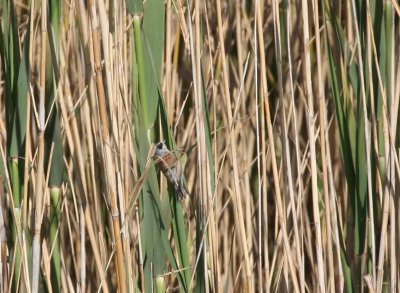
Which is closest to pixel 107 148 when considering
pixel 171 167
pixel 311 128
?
pixel 171 167

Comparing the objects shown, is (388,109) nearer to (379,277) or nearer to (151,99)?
(379,277)

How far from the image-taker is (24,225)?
106cm

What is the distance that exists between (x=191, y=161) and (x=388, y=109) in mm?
440

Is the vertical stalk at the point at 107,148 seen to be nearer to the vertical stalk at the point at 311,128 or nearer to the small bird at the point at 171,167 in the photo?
the small bird at the point at 171,167

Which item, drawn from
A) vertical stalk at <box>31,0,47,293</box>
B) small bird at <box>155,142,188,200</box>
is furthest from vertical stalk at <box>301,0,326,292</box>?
vertical stalk at <box>31,0,47,293</box>

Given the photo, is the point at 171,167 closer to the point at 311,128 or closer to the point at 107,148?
the point at 107,148

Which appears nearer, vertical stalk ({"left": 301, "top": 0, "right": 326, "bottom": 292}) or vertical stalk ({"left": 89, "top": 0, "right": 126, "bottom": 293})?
vertical stalk ({"left": 89, "top": 0, "right": 126, "bottom": 293})

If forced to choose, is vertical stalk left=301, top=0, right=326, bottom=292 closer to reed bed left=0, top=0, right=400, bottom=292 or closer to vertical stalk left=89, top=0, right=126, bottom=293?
reed bed left=0, top=0, right=400, bottom=292

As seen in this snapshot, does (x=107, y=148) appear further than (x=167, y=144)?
No

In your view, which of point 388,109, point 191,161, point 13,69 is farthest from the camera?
point 191,161

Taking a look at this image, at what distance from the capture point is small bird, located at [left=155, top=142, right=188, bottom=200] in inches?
36.2

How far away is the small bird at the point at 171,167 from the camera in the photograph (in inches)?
36.2

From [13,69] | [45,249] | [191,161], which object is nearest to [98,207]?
[45,249]

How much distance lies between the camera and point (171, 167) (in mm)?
935
